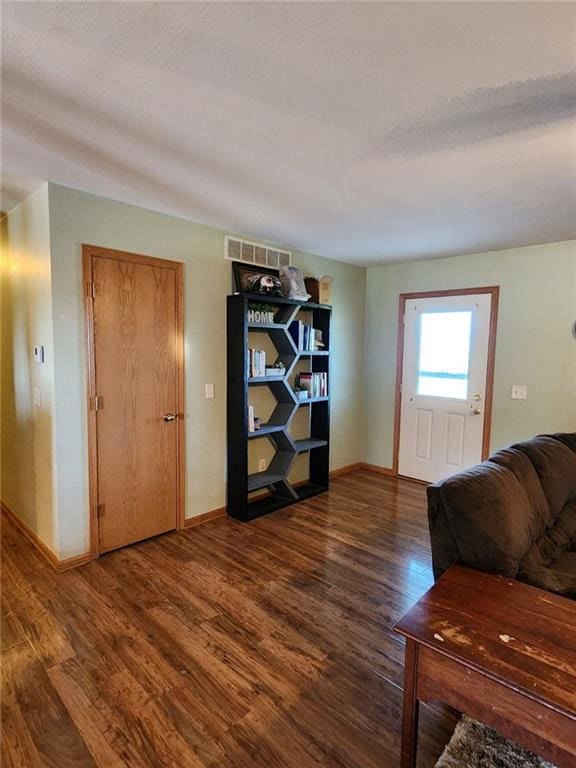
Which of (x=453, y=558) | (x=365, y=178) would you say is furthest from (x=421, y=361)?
(x=453, y=558)

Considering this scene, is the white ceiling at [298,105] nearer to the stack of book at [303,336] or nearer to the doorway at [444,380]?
the stack of book at [303,336]

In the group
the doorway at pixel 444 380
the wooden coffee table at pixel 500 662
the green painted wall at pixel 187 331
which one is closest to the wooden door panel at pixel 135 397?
the green painted wall at pixel 187 331

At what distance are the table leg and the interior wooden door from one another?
229 cm

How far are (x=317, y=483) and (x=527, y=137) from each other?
11.3 ft

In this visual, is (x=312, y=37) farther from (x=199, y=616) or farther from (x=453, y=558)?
(x=199, y=616)

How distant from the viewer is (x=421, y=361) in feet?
14.8

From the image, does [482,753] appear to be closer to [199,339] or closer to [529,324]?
[199,339]

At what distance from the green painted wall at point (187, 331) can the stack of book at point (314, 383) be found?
401 millimetres

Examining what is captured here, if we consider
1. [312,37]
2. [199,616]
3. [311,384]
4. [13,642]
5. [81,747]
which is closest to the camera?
[312,37]

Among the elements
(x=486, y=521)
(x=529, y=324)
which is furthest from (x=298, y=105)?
(x=529, y=324)

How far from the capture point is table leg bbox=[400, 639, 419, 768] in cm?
130

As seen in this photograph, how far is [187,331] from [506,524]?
2537mm

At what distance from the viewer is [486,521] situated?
167cm

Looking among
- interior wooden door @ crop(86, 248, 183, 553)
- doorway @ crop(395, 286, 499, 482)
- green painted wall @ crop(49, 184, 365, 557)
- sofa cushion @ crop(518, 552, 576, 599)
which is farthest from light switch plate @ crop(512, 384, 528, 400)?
interior wooden door @ crop(86, 248, 183, 553)
